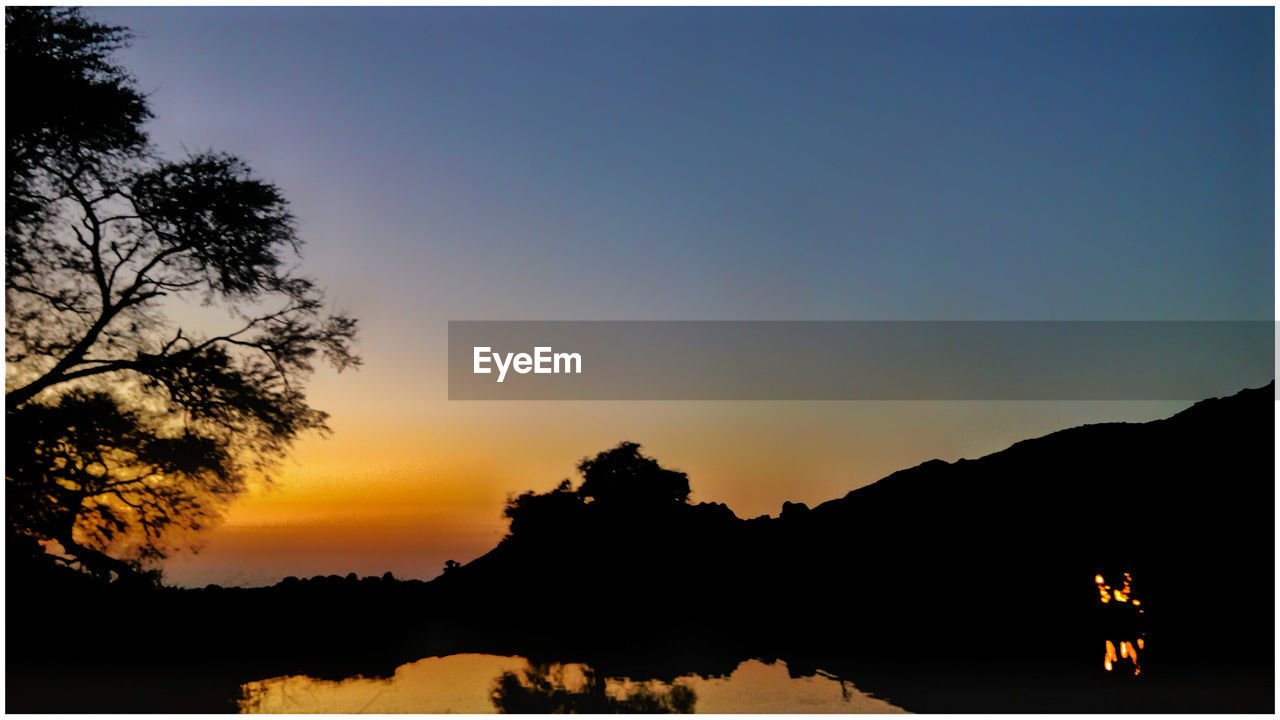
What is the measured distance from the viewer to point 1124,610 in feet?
37.8

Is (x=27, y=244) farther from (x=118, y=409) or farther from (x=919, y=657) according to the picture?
(x=919, y=657)

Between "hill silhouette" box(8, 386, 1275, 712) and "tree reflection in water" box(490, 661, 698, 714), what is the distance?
333 millimetres

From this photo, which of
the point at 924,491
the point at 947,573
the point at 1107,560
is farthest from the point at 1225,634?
the point at 924,491

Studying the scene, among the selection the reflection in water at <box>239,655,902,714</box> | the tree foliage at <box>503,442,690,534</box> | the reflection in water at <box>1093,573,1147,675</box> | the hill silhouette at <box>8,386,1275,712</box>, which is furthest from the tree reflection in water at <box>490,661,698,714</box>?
the tree foliage at <box>503,442,690,534</box>

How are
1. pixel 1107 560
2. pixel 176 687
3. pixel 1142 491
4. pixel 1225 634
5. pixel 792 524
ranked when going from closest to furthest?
pixel 176 687, pixel 1225 634, pixel 1107 560, pixel 1142 491, pixel 792 524

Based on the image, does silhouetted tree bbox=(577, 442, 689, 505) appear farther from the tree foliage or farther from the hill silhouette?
the hill silhouette

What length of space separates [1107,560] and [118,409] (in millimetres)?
15779

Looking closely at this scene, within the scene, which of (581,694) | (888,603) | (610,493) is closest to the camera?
(581,694)

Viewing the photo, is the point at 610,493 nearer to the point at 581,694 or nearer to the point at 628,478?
the point at 628,478

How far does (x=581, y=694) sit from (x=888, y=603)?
7084 millimetres

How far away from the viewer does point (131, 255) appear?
14.0 m

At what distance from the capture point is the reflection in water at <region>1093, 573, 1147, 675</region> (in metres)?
11.2

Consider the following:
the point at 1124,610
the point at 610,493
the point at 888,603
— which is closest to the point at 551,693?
the point at 888,603

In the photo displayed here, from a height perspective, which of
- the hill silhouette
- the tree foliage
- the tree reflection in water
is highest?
the tree foliage
